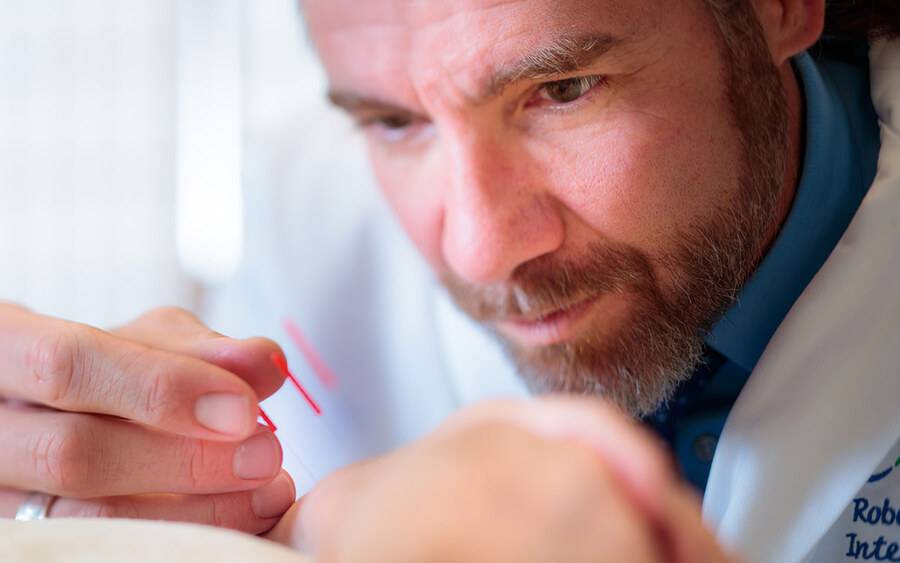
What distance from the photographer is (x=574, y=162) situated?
84 centimetres

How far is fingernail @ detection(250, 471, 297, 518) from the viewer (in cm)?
69

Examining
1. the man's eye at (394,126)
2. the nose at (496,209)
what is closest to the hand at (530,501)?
the nose at (496,209)

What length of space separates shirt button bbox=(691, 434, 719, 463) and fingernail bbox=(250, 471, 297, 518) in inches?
17.4

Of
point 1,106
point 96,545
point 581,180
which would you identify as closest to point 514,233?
point 581,180

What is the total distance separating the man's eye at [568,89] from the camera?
2.71 ft

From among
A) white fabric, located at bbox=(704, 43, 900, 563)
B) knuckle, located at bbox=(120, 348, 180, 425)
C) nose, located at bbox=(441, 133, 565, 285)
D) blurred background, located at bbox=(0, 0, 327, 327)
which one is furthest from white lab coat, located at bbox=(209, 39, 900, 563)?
blurred background, located at bbox=(0, 0, 327, 327)

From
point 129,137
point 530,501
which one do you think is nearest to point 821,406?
point 530,501

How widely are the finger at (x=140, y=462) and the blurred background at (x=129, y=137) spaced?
1.02m

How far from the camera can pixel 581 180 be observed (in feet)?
2.75

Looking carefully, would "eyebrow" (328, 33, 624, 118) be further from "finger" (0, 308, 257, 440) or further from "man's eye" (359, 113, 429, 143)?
"finger" (0, 308, 257, 440)

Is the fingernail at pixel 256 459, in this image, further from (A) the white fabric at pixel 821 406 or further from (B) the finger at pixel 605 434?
(A) the white fabric at pixel 821 406

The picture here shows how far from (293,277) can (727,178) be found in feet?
1.94

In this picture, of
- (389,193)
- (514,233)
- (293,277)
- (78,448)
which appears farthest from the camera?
(293,277)

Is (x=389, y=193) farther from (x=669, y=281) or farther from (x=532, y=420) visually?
(x=532, y=420)
